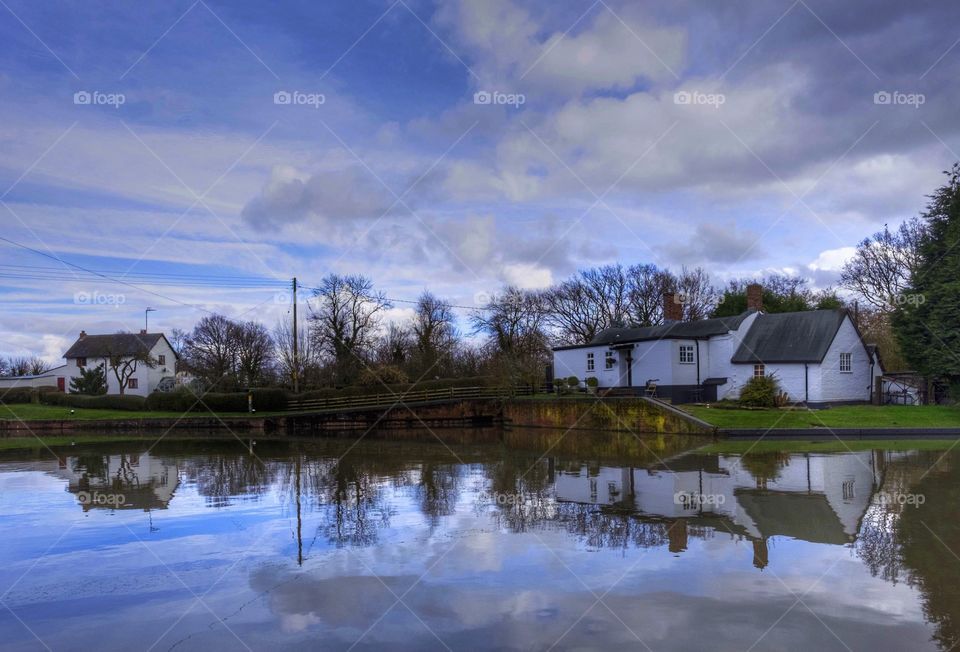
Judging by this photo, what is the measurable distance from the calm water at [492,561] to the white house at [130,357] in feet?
161

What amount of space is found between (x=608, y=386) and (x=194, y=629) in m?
34.3

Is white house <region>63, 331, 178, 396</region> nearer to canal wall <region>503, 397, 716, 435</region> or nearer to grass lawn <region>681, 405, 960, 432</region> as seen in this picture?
canal wall <region>503, 397, 716, 435</region>

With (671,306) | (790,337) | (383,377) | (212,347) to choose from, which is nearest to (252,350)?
(212,347)

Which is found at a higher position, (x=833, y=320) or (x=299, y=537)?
(x=833, y=320)

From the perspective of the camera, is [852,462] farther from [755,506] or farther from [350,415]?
[350,415]

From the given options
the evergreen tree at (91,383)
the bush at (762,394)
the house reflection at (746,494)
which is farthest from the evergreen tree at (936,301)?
the evergreen tree at (91,383)

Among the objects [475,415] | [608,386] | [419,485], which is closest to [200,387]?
[475,415]

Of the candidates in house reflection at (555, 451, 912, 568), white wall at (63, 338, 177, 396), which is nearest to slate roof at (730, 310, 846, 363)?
house reflection at (555, 451, 912, 568)

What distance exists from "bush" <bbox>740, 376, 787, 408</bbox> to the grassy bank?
0.82 m

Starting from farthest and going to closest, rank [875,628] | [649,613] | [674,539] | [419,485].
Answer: [419,485]
[674,539]
[649,613]
[875,628]

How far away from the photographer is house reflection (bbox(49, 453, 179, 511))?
521 inches

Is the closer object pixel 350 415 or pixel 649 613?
pixel 649 613

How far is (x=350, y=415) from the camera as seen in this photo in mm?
41906

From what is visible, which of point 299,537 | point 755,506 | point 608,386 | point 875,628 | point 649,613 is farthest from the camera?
point 608,386
